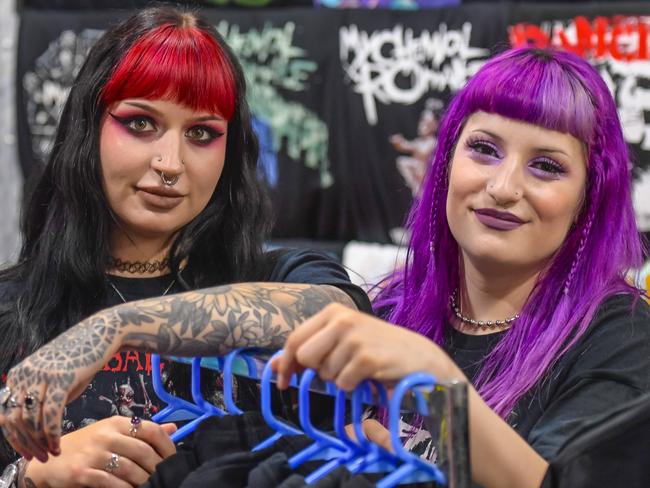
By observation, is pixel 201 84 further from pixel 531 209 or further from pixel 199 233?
pixel 531 209

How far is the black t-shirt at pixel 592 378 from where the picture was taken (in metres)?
1.34

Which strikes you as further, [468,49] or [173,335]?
[468,49]

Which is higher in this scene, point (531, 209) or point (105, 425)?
point (531, 209)

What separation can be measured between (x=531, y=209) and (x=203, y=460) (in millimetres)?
665

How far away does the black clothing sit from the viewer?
1096 mm

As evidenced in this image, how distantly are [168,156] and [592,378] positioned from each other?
71 cm

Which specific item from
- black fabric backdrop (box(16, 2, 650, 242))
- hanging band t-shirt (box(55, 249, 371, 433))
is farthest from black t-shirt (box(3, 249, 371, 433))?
black fabric backdrop (box(16, 2, 650, 242))

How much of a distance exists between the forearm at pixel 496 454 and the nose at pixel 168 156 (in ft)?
2.10

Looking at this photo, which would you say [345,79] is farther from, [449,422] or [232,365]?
[449,422]

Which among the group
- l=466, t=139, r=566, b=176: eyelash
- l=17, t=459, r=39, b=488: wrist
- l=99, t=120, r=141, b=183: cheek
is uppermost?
l=466, t=139, r=566, b=176: eyelash

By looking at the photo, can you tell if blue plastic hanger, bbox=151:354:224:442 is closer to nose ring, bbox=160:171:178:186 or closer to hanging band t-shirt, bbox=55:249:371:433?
hanging band t-shirt, bbox=55:249:371:433

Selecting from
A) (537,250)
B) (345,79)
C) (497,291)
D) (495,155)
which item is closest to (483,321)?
(497,291)

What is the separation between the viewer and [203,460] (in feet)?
3.99

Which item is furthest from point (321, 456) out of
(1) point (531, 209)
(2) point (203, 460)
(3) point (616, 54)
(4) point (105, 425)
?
(3) point (616, 54)
